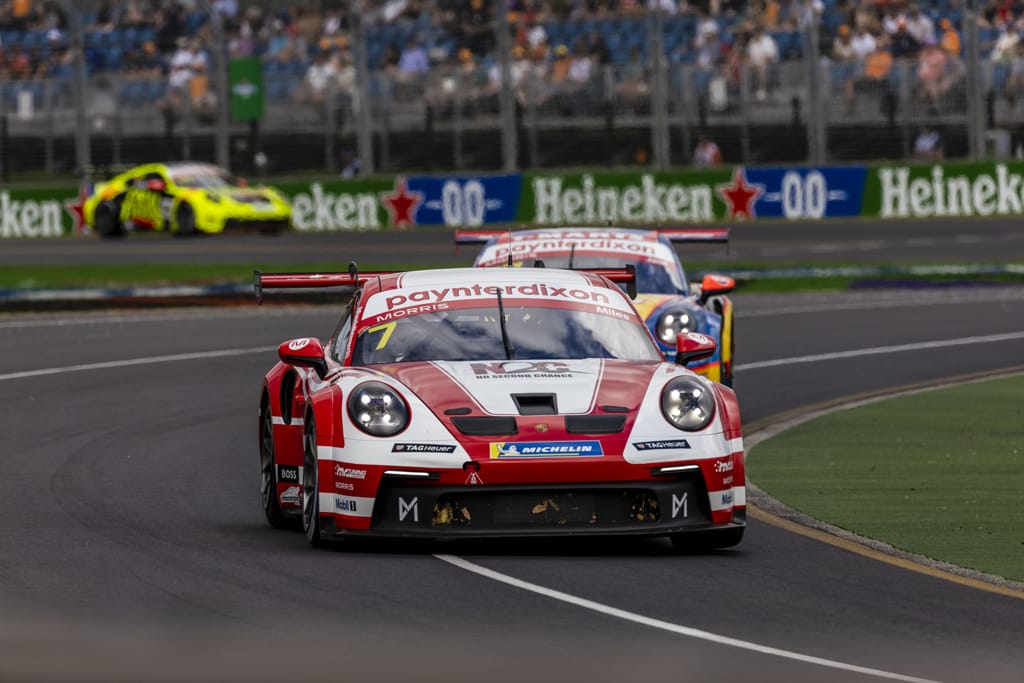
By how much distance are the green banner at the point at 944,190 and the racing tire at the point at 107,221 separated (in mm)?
12786

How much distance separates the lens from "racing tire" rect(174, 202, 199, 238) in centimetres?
3744

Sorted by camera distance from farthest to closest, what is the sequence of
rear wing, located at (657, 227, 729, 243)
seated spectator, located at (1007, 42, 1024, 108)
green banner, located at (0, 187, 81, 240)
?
green banner, located at (0, 187, 81, 240), seated spectator, located at (1007, 42, 1024, 108), rear wing, located at (657, 227, 729, 243)

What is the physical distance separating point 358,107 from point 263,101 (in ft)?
6.24

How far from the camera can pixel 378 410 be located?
9180mm

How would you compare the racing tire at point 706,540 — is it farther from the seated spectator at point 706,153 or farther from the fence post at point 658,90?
the seated spectator at point 706,153

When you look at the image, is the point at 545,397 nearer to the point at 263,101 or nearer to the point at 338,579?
the point at 338,579

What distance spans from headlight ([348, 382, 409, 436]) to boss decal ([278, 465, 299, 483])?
1.12 metres

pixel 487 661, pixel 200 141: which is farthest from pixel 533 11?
pixel 487 661

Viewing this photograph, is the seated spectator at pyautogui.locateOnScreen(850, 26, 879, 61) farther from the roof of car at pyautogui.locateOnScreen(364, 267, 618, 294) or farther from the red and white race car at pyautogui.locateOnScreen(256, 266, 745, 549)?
the red and white race car at pyautogui.locateOnScreen(256, 266, 745, 549)

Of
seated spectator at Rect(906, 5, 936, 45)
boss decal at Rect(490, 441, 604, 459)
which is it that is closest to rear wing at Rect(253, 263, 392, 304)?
boss decal at Rect(490, 441, 604, 459)

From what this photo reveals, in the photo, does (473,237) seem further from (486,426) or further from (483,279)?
(486,426)

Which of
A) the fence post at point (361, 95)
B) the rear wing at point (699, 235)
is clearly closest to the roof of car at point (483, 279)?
the rear wing at point (699, 235)

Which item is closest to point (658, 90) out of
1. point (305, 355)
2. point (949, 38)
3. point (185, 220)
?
point (949, 38)

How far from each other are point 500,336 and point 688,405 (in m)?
1.15
